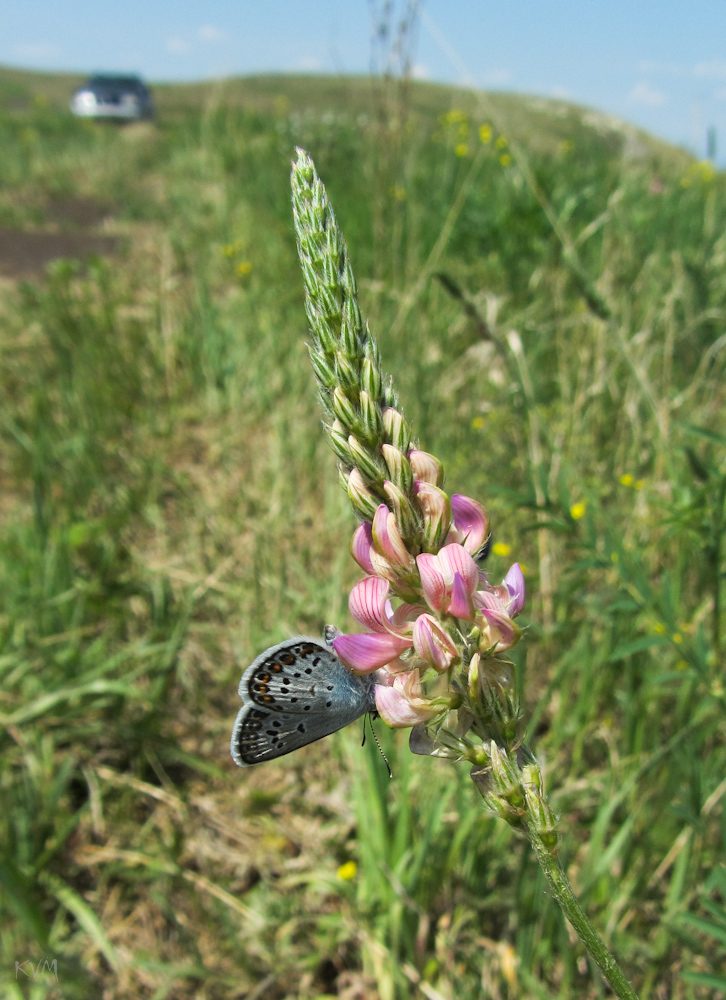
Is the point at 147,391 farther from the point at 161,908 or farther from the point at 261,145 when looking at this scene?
the point at 261,145

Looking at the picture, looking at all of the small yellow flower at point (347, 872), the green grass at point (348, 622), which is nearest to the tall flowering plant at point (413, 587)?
the green grass at point (348, 622)

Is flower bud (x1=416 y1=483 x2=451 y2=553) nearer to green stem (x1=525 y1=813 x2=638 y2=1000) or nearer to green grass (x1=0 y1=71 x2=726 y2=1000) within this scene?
green stem (x1=525 y1=813 x2=638 y2=1000)

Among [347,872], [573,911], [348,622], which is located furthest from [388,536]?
[348,622]

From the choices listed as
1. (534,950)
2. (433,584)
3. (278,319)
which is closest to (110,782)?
(534,950)

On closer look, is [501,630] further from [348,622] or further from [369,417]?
[348,622]

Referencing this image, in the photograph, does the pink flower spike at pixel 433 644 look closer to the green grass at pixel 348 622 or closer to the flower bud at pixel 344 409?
the flower bud at pixel 344 409

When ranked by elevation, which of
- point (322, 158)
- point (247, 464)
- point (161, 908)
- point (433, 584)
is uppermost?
point (322, 158)

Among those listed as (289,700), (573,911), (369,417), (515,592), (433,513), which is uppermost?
(369,417)

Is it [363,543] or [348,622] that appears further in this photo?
[348,622]
